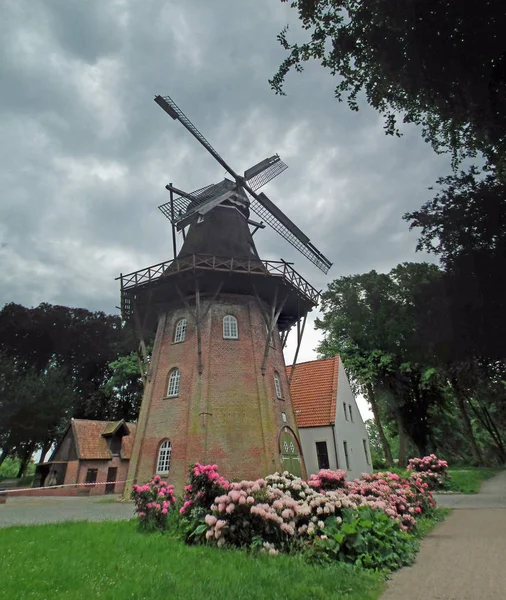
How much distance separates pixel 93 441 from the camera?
2656 centimetres

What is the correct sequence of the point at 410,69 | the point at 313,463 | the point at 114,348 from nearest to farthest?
the point at 410,69
the point at 313,463
the point at 114,348

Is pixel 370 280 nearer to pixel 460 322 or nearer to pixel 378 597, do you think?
pixel 460 322

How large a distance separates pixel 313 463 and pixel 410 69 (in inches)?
753

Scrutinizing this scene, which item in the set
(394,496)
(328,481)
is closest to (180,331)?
(328,481)

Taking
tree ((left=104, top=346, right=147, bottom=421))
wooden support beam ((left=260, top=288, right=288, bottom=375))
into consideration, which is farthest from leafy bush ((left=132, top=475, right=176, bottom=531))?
tree ((left=104, top=346, right=147, bottom=421))

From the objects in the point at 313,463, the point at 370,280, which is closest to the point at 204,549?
the point at 313,463

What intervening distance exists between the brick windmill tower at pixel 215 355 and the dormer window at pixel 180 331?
0.06 meters

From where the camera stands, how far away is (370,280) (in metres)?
32.2

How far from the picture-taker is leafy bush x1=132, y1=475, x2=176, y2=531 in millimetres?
8633

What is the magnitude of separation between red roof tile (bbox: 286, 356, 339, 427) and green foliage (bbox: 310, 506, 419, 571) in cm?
1462

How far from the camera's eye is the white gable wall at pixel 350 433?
70.0 ft

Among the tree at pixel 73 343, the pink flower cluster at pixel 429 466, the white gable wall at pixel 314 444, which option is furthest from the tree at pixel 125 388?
the pink flower cluster at pixel 429 466

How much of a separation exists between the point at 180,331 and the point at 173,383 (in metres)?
2.58

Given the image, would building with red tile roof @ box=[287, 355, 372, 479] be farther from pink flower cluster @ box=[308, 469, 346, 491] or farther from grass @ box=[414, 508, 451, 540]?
pink flower cluster @ box=[308, 469, 346, 491]
